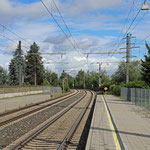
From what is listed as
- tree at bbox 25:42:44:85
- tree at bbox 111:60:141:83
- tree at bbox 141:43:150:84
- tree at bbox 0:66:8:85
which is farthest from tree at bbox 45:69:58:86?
tree at bbox 141:43:150:84

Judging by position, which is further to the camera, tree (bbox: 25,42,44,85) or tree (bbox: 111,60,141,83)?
tree (bbox: 25,42,44,85)

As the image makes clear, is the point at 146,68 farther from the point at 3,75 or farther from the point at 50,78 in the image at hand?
the point at 50,78

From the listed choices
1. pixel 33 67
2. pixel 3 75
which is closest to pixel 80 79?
pixel 3 75

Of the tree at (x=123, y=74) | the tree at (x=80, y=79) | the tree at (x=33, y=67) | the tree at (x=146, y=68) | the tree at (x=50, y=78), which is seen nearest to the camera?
the tree at (x=146, y=68)

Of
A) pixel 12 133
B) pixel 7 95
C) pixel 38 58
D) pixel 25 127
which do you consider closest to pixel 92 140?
pixel 12 133

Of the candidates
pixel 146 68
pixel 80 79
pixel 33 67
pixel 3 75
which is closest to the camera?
pixel 146 68

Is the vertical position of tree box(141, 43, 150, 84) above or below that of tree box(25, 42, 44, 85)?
below

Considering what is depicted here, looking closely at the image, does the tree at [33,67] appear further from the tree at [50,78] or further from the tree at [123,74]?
the tree at [123,74]

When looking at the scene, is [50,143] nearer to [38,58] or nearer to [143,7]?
[143,7]

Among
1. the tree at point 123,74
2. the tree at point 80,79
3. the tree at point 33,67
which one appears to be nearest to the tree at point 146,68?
the tree at point 123,74

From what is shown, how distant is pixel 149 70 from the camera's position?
75.7 feet

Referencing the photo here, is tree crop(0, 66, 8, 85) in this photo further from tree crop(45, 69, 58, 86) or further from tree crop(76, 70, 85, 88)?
tree crop(76, 70, 85, 88)

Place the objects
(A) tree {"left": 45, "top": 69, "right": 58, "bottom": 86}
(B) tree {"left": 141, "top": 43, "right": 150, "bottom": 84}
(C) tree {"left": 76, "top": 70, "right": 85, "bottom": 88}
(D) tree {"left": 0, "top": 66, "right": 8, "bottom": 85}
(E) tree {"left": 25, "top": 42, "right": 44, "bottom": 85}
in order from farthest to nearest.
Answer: (C) tree {"left": 76, "top": 70, "right": 85, "bottom": 88} → (A) tree {"left": 45, "top": 69, "right": 58, "bottom": 86} → (D) tree {"left": 0, "top": 66, "right": 8, "bottom": 85} → (E) tree {"left": 25, "top": 42, "right": 44, "bottom": 85} → (B) tree {"left": 141, "top": 43, "right": 150, "bottom": 84}

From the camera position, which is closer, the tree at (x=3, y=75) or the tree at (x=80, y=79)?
the tree at (x=3, y=75)
